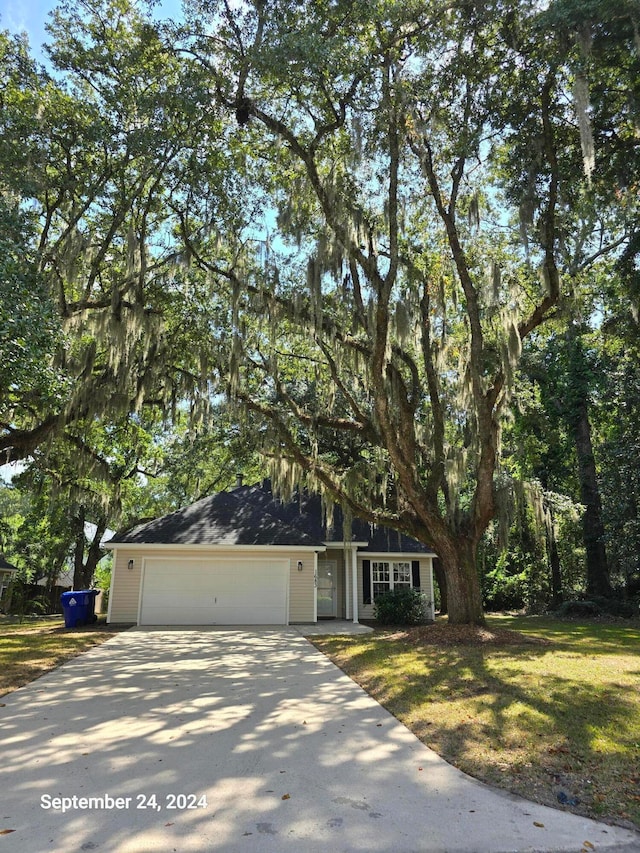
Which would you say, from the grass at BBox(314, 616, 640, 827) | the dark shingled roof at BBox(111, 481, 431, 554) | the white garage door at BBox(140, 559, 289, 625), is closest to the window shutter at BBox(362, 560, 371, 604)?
the dark shingled roof at BBox(111, 481, 431, 554)

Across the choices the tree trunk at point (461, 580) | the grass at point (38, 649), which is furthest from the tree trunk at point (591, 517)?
the grass at point (38, 649)

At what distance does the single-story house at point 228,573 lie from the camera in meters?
13.5

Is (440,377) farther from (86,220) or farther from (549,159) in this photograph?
(86,220)

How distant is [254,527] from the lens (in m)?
14.6

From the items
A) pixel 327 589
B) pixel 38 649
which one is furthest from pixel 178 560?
pixel 38 649

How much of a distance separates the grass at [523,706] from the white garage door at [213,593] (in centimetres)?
444

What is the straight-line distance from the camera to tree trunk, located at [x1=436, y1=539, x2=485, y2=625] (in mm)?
9828

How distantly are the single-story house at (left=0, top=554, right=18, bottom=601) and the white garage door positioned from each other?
1768cm

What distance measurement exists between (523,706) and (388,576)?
1060 centimetres

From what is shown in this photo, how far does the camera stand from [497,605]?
67.8 ft

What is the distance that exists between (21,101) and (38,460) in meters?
8.25

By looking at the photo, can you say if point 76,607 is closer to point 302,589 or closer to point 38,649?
point 38,649

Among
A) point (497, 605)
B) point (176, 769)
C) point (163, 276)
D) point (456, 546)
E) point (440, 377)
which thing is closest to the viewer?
point (176, 769)

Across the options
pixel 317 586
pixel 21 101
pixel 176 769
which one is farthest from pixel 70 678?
pixel 317 586
